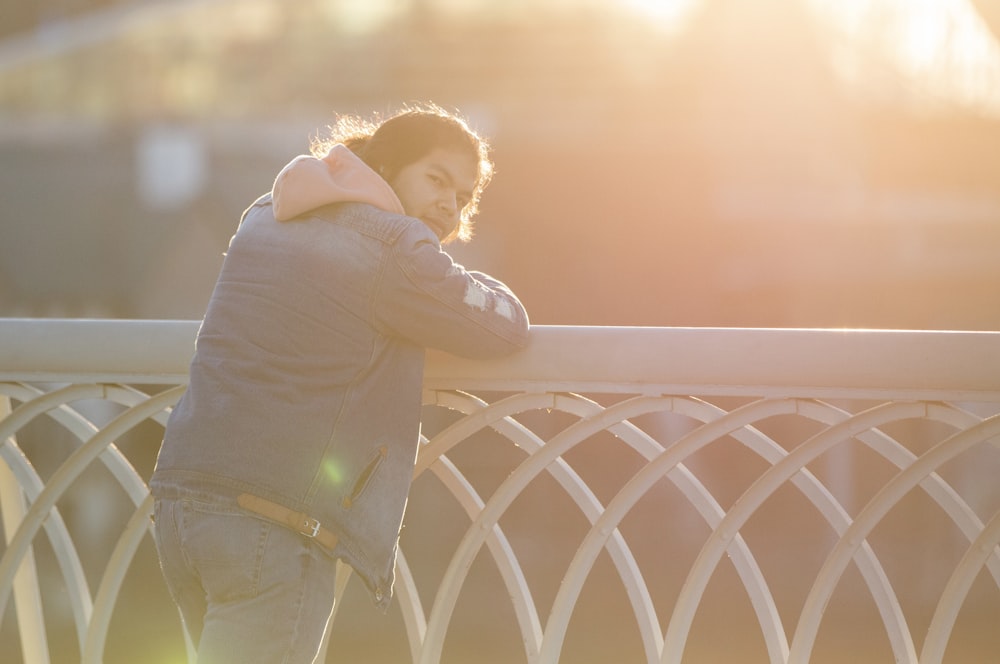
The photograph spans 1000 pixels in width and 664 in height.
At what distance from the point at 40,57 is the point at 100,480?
28.3 feet

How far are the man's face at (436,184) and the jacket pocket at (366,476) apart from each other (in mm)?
359

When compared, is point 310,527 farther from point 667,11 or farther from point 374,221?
point 667,11

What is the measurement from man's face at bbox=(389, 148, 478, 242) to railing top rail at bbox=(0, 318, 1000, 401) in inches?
7.9

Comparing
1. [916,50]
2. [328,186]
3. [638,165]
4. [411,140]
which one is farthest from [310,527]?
[916,50]

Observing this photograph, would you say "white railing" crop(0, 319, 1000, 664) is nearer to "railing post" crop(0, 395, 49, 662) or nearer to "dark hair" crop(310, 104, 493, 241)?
"railing post" crop(0, 395, 49, 662)

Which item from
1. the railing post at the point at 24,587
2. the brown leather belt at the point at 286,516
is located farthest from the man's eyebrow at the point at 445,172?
the railing post at the point at 24,587

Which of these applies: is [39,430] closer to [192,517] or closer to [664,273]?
[664,273]

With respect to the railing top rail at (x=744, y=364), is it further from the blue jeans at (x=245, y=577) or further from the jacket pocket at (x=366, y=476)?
the blue jeans at (x=245, y=577)

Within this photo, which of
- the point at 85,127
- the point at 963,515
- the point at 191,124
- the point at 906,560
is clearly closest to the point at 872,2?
the point at 906,560

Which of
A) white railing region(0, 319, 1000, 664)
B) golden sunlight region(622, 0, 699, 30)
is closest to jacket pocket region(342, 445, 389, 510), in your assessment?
white railing region(0, 319, 1000, 664)

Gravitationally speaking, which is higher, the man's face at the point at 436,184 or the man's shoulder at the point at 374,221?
the man's face at the point at 436,184

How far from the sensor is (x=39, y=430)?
2170 centimetres

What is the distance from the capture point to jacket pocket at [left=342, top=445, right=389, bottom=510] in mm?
1674

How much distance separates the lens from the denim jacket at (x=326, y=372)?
5.44ft
